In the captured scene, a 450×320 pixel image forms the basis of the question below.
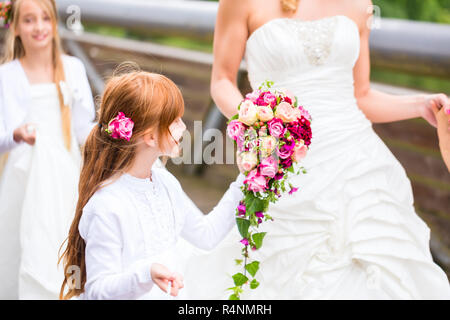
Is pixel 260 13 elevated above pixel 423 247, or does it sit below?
above

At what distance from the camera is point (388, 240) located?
2123 millimetres

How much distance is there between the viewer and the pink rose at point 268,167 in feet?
5.36

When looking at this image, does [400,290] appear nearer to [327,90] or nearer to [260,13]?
[327,90]

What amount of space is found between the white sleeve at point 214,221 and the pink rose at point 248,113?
0.88 ft

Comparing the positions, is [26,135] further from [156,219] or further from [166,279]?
[166,279]

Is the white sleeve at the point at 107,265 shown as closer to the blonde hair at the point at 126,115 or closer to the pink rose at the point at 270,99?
the blonde hair at the point at 126,115

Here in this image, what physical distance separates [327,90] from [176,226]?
85 centimetres

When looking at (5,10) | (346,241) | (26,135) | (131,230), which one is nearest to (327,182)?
(346,241)

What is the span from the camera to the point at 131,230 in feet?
5.49

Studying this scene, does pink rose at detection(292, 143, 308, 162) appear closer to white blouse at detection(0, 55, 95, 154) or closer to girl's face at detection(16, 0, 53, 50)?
white blouse at detection(0, 55, 95, 154)

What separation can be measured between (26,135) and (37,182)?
0.50m

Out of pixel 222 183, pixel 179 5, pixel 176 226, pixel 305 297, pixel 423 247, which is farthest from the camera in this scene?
pixel 222 183

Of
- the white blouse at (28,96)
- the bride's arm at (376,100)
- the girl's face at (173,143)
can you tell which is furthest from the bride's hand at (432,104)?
the white blouse at (28,96)
